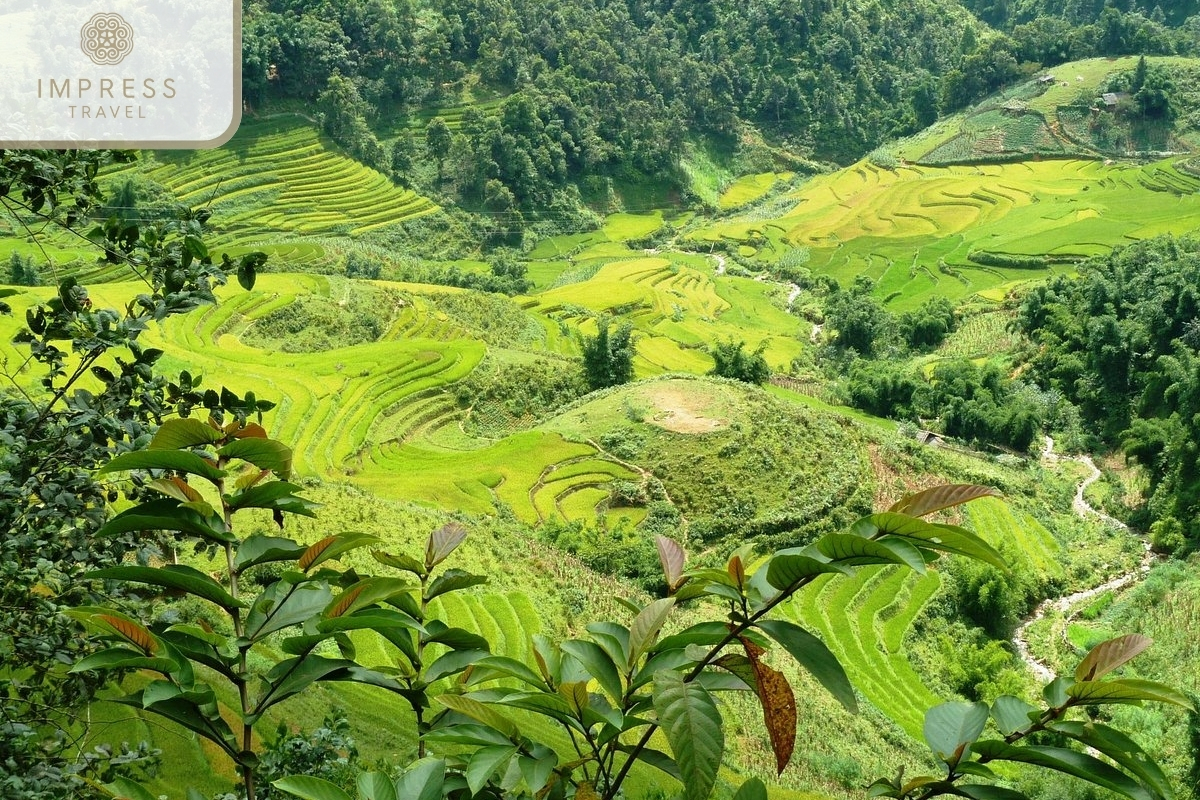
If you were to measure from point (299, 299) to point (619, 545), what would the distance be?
1338cm

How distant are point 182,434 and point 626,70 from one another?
51344 mm

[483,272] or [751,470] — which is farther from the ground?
[751,470]

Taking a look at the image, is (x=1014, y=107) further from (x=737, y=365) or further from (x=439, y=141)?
(x=737, y=365)

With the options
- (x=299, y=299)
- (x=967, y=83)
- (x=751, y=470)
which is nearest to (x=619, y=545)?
(x=751, y=470)

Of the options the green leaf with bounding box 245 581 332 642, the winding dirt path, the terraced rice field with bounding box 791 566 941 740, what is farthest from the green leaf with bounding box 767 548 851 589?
the winding dirt path

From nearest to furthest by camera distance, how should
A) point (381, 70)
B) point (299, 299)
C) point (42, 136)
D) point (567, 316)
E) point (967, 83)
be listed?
point (42, 136) → point (299, 299) → point (567, 316) → point (381, 70) → point (967, 83)

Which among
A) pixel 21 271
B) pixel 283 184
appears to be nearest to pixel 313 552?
pixel 21 271

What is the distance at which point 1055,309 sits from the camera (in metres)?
26.1

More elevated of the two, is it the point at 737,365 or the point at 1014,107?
the point at 1014,107

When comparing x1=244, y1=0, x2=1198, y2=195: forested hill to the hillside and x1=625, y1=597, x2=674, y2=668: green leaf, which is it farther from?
x1=625, y1=597, x2=674, y2=668: green leaf

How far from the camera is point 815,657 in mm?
1107

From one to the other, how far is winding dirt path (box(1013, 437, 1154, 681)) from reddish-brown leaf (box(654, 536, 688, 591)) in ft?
38.6

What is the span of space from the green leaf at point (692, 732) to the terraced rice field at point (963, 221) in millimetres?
33807

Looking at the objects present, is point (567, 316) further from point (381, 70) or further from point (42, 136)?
point (42, 136)
